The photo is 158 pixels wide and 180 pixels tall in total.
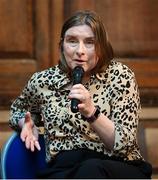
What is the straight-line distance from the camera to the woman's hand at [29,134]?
1.79m

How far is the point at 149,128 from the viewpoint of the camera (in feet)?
8.61

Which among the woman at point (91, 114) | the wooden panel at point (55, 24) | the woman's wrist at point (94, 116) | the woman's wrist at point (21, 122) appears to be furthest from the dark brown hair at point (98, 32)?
the wooden panel at point (55, 24)

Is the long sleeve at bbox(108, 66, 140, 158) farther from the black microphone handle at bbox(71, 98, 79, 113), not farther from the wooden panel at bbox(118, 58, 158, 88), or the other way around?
the wooden panel at bbox(118, 58, 158, 88)

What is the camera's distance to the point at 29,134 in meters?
1.80

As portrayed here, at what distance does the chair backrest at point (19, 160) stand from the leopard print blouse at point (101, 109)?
0.06 meters

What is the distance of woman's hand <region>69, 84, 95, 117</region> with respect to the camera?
1517 millimetres

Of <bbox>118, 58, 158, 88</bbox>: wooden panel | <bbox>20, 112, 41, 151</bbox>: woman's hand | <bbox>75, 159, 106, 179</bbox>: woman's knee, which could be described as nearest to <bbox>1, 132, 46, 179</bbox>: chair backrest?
<bbox>20, 112, 41, 151</bbox>: woman's hand

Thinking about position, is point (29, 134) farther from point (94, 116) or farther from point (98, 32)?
point (98, 32)

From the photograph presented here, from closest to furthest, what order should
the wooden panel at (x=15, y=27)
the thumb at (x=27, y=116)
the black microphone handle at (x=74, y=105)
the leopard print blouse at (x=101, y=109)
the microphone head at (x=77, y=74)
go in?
the black microphone handle at (x=74, y=105) → the microphone head at (x=77, y=74) → the leopard print blouse at (x=101, y=109) → the thumb at (x=27, y=116) → the wooden panel at (x=15, y=27)

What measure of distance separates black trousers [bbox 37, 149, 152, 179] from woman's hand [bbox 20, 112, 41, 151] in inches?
3.5

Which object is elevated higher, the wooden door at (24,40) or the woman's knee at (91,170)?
the wooden door at (24,40)

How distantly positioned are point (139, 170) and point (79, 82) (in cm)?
37

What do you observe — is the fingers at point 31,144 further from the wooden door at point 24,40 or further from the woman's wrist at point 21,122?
the wooden door at point 24,40

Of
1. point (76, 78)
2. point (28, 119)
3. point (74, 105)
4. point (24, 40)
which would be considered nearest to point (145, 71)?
point (24, 40)
